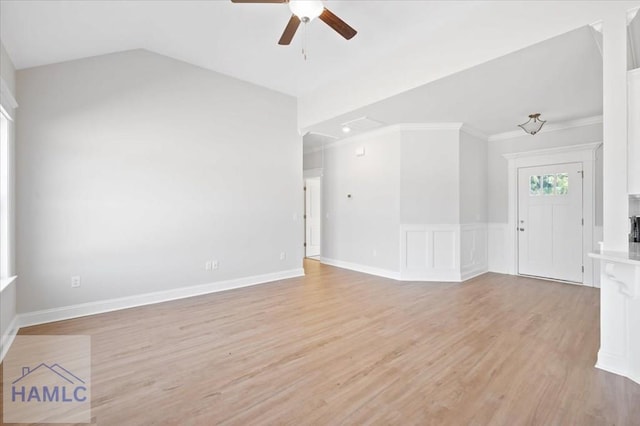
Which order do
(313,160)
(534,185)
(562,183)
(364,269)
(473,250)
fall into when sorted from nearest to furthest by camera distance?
(562,183) → (534,185) → (473,250) → (364,269) → (313,160)

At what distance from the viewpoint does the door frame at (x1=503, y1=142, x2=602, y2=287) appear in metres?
4.61

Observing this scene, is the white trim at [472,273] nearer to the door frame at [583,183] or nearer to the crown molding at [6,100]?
the door frame at [583,183]

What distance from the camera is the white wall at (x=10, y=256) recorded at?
257 centimetres

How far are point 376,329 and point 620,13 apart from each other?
325 cm

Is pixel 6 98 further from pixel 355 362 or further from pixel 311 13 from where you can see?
pixel 355 362

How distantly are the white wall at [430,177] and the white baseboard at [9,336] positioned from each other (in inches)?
198

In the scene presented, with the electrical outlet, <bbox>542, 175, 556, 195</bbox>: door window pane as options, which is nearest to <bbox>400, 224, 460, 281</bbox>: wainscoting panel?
<bbox>542, 175, 556, 195</bbox>: door window pane

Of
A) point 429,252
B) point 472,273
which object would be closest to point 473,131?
point 429,252

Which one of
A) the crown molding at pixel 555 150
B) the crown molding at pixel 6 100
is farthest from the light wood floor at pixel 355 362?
the crown molding at pixel 555 150

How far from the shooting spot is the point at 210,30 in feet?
10.8

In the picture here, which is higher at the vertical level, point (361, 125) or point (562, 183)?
point (361, 125)

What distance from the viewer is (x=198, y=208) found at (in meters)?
4.22

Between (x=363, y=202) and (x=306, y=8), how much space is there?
3864 mm

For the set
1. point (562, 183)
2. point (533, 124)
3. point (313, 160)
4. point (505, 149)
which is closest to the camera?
point (533, 124)
